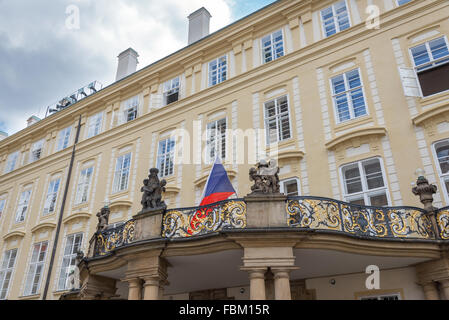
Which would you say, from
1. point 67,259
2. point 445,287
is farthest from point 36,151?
point 445,287

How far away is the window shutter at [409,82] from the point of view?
12867 millimetres

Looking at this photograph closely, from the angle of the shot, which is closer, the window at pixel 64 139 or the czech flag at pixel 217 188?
the czech flag at pixel 217 188

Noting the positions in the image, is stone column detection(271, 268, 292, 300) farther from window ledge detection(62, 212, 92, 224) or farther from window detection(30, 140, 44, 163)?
window detection(30, 140, 44, 163)

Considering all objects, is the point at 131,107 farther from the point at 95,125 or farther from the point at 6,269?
the point at 6,269

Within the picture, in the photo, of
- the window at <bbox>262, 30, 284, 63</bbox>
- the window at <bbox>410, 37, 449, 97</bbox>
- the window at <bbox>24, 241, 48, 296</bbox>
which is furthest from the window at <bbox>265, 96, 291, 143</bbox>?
the window at <bbox>24, 241, 48, 296</bbox>

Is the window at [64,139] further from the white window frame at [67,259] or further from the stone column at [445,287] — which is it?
the stone column at [445,287]

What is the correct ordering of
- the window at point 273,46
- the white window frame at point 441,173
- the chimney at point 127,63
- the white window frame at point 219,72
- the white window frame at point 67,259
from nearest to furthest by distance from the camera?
the white window frame at point 441,173 → the window at point 273,46 → the white window frame at point 219,72 → the white window frame at point 67,259 → the chimney at point 127,63

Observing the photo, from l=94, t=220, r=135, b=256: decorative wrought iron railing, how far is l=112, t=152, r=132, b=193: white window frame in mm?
7092

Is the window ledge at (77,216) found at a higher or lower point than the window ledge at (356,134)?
lower

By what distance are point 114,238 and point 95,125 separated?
13410 mm

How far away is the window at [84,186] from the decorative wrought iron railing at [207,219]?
38.9 feet

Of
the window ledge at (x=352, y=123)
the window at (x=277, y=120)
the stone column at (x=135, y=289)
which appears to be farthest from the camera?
the window at (x=277, y=120)

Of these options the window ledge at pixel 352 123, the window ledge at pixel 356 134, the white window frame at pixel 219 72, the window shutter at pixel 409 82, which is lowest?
the window ledge at pixel 356 134

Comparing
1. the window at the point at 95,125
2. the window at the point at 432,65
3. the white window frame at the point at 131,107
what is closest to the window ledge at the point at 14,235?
the window at the point at 95,125
